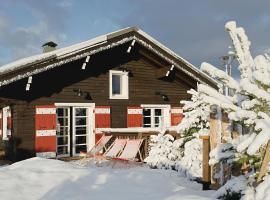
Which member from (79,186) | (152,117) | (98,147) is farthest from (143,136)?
(79,186)

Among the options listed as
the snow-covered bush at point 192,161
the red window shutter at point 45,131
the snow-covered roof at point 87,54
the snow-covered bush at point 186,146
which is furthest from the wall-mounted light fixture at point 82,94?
the snow-covered bush at point 192,161

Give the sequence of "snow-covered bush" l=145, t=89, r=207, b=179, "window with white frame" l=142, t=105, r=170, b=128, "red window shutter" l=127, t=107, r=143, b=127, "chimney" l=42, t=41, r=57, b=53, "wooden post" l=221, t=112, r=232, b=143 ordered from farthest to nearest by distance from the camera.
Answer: "chimney" l=42, t=41, r=57, b=53
"window with white frame" l=142, t=105, r=170, b=128
"red window shutter" l=127, t=107, r=143, b=127
"snow-covered bush" l=145, t=89, r=207, b=179
"wooden post" l=221, t=112, r=232, b=143

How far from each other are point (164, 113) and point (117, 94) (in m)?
2.43

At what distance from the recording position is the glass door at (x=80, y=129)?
1428 cm

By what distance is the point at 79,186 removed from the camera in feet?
17.9

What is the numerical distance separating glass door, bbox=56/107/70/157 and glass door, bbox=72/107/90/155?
0.23 m

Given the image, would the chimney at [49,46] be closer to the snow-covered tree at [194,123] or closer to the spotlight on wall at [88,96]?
the spotlight on wall at [88,96]

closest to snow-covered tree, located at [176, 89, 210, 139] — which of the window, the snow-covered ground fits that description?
the snow-covered ground

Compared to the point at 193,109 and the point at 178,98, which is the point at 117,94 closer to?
the point at 178,98

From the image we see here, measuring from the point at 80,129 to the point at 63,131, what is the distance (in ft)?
2.24

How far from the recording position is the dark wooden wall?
13016 millimetres

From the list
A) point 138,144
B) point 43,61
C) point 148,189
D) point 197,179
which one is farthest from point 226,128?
point 43,61

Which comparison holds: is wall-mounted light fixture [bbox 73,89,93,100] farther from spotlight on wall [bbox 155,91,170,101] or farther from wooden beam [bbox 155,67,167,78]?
wooden beam [bbox 155,67,167,78]

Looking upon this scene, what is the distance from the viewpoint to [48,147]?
13531 mm
